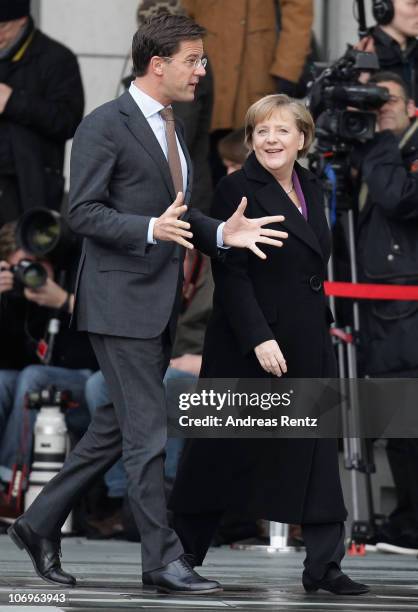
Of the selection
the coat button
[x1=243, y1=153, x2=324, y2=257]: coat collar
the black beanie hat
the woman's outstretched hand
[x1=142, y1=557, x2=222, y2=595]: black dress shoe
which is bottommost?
[x1=142, y1=557, x2=222, y2=595]: black dress shoe

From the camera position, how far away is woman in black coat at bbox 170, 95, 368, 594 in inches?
222

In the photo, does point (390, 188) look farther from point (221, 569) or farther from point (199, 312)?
point (221, 569)

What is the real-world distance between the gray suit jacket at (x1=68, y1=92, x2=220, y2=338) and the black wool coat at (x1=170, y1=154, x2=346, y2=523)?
31cm

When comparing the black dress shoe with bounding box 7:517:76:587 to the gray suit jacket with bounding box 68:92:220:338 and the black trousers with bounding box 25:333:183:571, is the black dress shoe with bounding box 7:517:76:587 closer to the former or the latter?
the black trousers with bounding box 25:333:183:571

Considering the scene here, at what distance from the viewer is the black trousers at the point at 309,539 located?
5578mm

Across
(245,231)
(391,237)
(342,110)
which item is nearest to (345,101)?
(342,110)

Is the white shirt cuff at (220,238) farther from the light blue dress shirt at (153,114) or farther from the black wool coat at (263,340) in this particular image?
the black wool coat at (263,340)

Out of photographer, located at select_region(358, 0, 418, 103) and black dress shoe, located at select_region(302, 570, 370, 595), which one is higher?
photographer, located at select_region(358, 0, 418, 103)

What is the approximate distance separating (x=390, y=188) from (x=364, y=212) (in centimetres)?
40

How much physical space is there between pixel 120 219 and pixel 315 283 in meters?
0.88

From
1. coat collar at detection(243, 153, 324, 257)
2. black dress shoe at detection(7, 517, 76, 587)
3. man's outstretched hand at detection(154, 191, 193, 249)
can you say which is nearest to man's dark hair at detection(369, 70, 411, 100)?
coat collar at detection(243, 153, 324, 257)

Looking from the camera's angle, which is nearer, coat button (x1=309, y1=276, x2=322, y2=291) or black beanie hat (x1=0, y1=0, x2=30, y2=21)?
coat button (x1=309, y1=276, x2=322, y2=291)

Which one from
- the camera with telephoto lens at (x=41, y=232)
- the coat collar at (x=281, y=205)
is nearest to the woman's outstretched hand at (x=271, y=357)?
the coat collar at (x=281, y=205)

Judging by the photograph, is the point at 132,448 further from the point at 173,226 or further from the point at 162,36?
the point at 162,36
